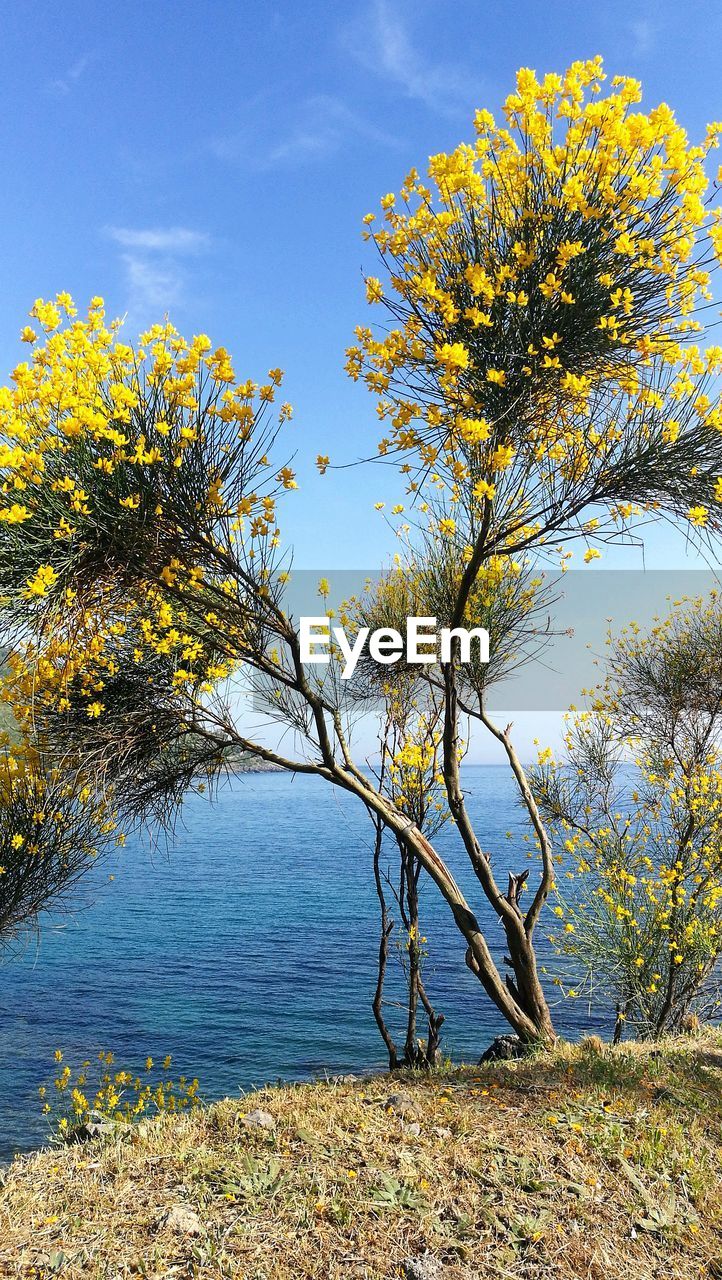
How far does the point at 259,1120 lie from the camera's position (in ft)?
15.0

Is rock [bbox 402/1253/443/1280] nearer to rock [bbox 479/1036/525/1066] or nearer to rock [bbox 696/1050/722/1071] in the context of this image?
rock [bbox 696/1050/722/1071]

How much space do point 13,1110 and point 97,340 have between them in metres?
16.1

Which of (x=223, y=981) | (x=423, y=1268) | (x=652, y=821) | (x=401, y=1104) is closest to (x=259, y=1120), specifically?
(x=401, y=1104)

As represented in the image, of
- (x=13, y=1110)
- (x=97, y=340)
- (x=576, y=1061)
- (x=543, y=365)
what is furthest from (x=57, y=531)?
(x=13, y=1110)

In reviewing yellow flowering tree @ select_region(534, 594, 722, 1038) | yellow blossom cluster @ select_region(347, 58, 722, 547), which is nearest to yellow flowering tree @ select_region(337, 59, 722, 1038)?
yellow blossom cluster @ select_region(347, 58, 722, 547)

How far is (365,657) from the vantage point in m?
9.75

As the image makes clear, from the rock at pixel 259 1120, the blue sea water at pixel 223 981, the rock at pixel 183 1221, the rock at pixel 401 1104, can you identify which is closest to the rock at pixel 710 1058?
the rock at pixel 401 1104

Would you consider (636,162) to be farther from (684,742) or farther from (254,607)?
(684,742)

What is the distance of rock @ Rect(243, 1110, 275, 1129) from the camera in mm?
4504

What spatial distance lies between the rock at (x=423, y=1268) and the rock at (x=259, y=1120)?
1.38m

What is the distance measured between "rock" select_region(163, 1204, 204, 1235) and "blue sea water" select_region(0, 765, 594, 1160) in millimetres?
3394

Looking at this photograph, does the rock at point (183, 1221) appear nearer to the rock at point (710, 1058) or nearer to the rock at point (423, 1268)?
the rock at point (423, 1268)

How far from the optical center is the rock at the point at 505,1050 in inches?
280

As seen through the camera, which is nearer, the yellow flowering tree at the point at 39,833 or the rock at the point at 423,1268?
the rock at the point at 423,1268
